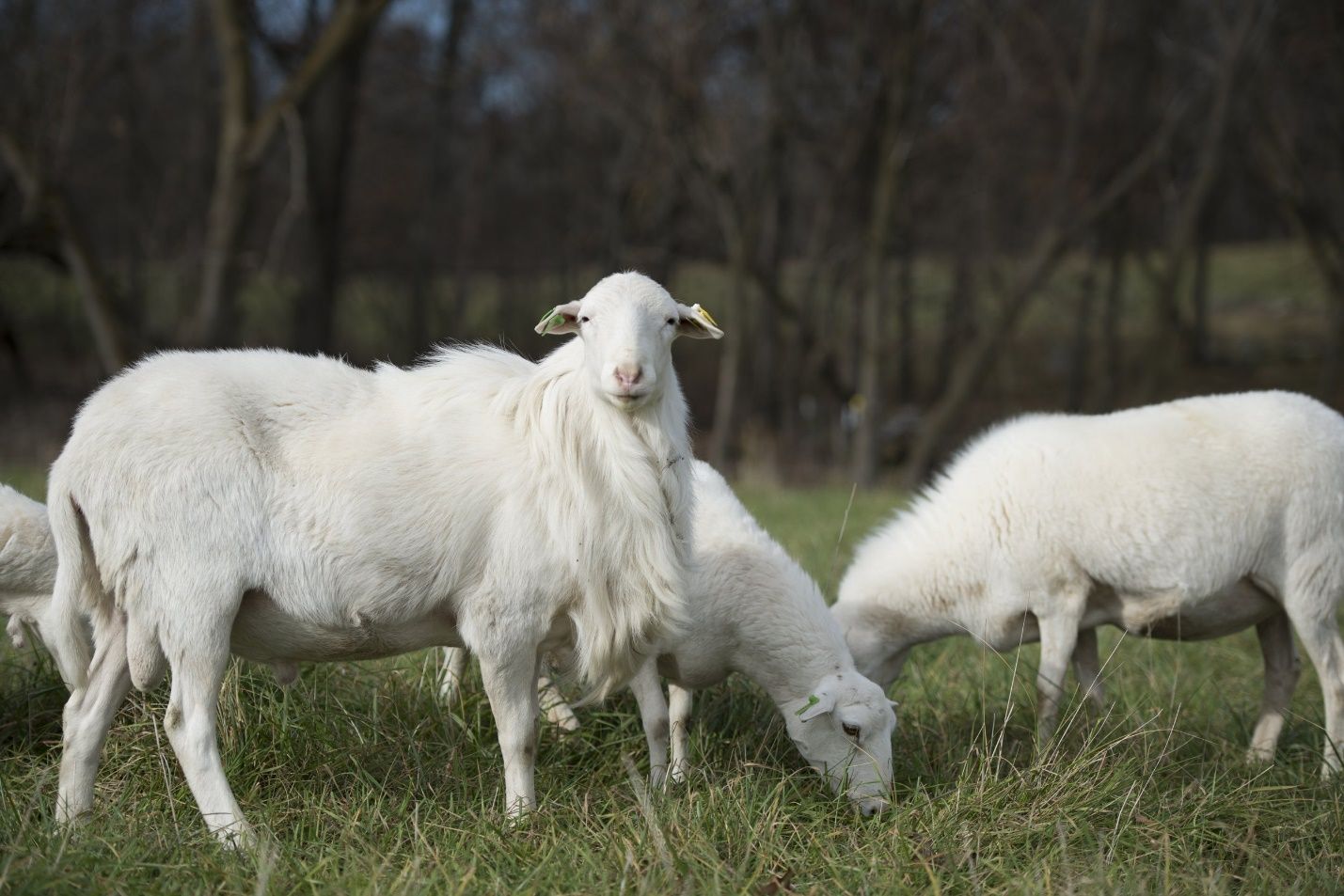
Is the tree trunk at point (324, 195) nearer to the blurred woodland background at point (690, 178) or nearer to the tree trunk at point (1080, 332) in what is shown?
the blurred woodland background at point (690, 178)

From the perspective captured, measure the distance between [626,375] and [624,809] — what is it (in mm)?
1524

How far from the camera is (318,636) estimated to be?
373cm

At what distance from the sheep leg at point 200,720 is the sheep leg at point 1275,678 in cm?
410

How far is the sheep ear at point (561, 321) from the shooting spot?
3.87m

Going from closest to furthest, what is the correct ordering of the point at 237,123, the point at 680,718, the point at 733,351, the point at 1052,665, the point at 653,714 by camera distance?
the point at 653,714 < the point at 680,718 < the point at 1052,665 < the point at 237,123 < the point at 733,351

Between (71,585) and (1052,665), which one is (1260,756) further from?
(71,585)

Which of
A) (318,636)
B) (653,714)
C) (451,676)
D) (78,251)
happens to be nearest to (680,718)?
(653,714)

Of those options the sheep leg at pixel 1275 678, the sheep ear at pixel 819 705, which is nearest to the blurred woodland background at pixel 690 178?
the sheep ear at pixel 819 705

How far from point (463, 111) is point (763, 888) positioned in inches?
839

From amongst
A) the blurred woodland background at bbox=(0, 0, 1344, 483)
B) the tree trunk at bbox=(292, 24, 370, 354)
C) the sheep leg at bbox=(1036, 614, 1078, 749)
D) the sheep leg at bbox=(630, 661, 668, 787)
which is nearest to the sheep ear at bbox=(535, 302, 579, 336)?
the sheep leg at bbox=(630, 661, 668, 787)

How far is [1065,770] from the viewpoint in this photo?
3.92 metres

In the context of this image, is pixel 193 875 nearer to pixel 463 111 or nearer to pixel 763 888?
pixel 763 888

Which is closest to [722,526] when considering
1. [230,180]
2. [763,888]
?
[763,888]

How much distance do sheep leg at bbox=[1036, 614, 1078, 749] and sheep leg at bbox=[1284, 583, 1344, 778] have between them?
95cm
